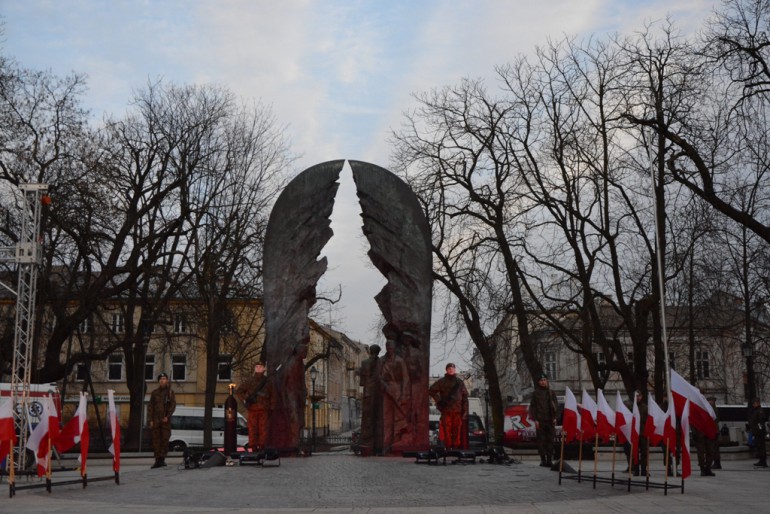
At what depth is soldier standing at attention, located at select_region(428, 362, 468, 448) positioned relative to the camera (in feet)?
61.4

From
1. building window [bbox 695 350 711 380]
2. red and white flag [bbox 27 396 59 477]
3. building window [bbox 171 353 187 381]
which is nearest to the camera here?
red and white flag [bbox 27 396 59 477]

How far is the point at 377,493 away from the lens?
12398 millimetres

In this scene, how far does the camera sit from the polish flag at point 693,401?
13.4 meters

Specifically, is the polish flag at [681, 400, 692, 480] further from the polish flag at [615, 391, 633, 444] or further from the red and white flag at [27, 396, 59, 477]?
the red and white flag at [27, 396, 59, 477]

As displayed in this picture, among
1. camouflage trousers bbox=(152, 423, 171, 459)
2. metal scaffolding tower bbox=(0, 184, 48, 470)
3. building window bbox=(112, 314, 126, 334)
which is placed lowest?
camouflage trousers bbox=(152, 423, 171, 459)

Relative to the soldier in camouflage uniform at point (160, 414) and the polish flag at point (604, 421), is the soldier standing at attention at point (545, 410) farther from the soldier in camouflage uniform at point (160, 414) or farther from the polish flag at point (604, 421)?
the soldier in camouflage uniform at point (160, 414)

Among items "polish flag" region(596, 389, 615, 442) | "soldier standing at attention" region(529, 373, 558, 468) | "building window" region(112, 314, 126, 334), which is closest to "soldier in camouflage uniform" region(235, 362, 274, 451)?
"soldier standing at attention" region(529, 373, 558, 468)

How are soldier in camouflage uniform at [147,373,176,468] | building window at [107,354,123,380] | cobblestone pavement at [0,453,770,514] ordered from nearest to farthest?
cobblestone pavement at [0,453,770,514], soldier in camouflage uniform at [147,373,176,468], building window at [107,354,123,380]

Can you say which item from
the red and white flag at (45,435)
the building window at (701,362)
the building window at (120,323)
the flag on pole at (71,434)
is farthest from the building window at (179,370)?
the red and white flag at (45,435)

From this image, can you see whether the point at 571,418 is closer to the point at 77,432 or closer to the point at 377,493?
the point at 377,493

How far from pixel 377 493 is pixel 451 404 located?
657 centimetres

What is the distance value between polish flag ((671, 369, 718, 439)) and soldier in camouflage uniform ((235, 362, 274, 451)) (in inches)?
350

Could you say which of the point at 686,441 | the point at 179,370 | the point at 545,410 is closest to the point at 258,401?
the point at 545,410

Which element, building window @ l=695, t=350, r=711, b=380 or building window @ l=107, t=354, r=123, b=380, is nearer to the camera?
building window @ l=695, t=350, r=711, b=380
